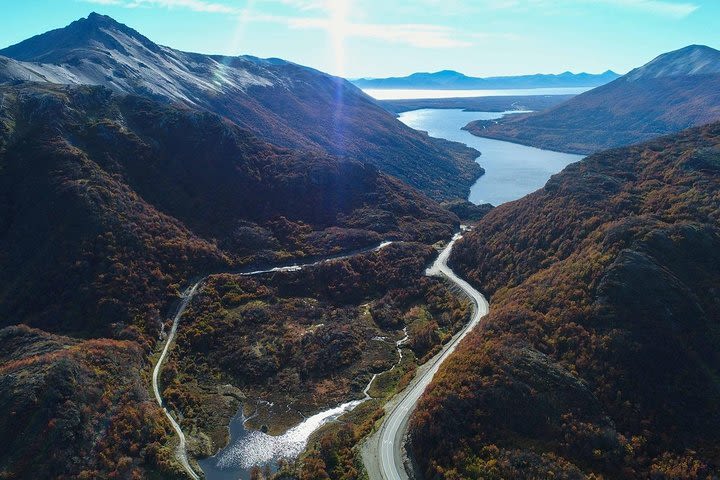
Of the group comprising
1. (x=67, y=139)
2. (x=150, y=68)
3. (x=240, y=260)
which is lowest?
(x=240, y=260)

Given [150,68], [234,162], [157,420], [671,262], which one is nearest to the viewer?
[157,420]

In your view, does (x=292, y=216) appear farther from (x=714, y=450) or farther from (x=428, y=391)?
(x=714, y=450)

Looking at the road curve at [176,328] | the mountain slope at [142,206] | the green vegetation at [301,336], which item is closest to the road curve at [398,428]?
the green vegetation at [301,336]

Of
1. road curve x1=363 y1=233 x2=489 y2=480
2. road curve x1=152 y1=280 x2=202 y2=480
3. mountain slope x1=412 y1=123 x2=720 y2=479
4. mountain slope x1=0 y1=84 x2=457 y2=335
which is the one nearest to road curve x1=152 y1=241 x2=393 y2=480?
road curve x1=152 y1=280 x2=202 y2=480

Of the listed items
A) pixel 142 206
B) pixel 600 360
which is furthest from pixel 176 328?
pixel 600 360

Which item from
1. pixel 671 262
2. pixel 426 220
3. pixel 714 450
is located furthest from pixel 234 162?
pixel 714 450

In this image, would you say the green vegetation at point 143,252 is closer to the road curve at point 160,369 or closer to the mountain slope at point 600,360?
the road curve at point 160,369

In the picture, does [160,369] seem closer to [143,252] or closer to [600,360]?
[143,252]
